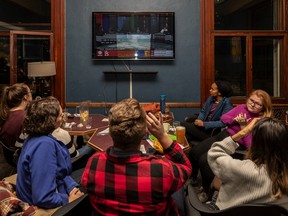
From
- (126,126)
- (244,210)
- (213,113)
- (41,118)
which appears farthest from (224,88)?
(126,126)

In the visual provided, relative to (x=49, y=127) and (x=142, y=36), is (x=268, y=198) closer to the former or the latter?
(x=49, y=127)

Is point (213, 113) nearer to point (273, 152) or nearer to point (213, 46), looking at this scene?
point (213, 46)

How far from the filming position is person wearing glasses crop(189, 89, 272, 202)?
2805 millimetres

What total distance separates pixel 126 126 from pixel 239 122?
204 cm

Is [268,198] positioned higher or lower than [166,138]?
lower

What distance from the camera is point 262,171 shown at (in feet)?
5.04

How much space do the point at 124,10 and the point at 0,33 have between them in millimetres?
2052

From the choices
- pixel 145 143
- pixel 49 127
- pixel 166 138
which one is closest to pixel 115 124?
pixel 166 138

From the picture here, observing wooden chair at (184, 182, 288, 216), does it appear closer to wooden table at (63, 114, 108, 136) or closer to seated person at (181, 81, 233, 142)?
wooden table at (63, 114, 108, 136)

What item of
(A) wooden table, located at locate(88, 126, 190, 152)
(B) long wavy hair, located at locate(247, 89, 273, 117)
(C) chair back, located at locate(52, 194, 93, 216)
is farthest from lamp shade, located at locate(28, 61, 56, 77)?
(C) chair back, located at locate(52, 194, 93, 216)

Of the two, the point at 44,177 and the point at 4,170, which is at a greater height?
the point at 44,177

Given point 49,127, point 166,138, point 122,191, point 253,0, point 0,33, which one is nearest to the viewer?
point 122,191

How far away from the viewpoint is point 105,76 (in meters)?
5.20

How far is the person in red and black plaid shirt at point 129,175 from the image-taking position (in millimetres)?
1302
